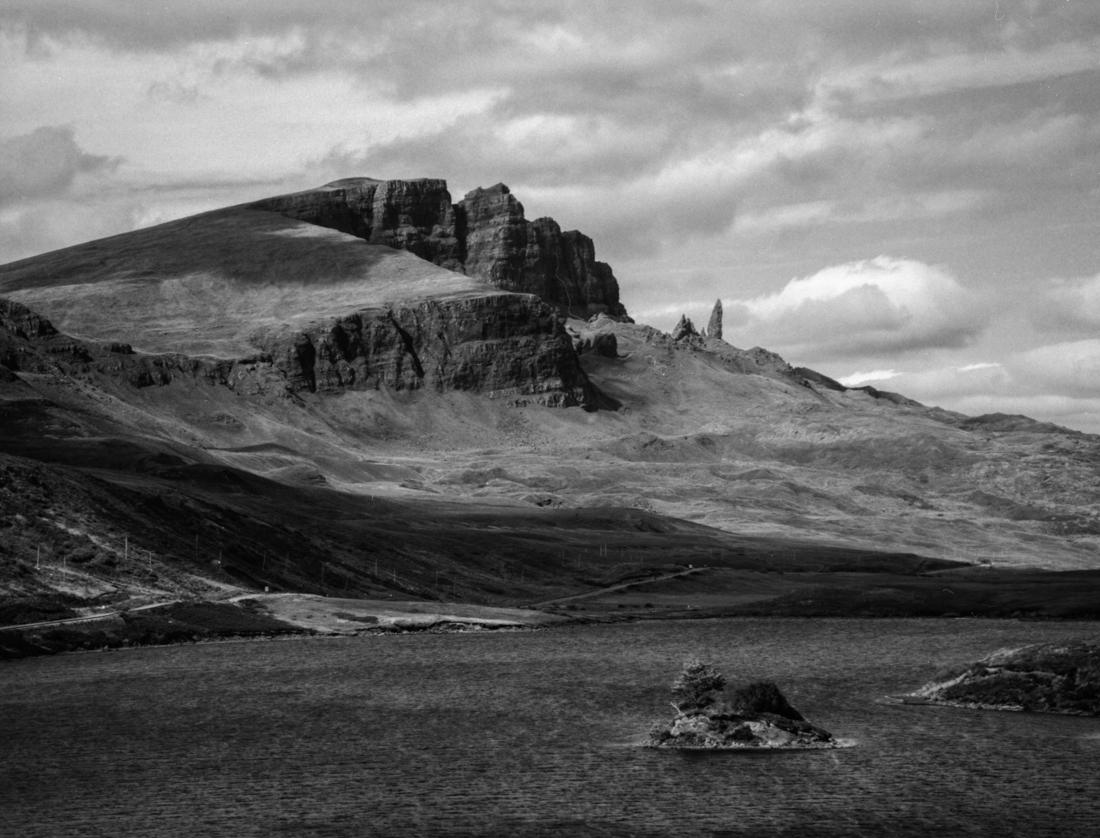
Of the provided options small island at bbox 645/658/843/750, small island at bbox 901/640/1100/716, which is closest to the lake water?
small island at bbox 645/658/843/750

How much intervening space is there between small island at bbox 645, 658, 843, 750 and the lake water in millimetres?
1779

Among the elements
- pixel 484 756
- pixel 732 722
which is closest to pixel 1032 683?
pixel 732 722

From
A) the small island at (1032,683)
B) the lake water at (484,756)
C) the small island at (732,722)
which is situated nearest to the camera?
the lake water at (484,756)

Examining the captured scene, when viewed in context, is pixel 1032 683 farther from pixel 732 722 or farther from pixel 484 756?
pixel 484 756

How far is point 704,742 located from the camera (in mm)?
91250

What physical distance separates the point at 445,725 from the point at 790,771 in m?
27.4

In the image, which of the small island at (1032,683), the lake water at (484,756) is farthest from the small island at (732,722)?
the small island at (1032,683)

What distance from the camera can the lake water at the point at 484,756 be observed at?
7400 centimetres

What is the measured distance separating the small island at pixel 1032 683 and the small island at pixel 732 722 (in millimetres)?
18401

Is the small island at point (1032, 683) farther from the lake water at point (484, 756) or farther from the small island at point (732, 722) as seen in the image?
the small island at point (732, 722)

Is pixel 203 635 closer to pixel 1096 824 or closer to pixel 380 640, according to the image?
pixel 380 640

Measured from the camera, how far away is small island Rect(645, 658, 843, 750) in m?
90.9

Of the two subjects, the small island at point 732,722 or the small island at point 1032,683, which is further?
the small island at point 1032,683

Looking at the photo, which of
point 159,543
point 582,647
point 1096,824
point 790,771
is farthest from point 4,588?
point 1096,824
